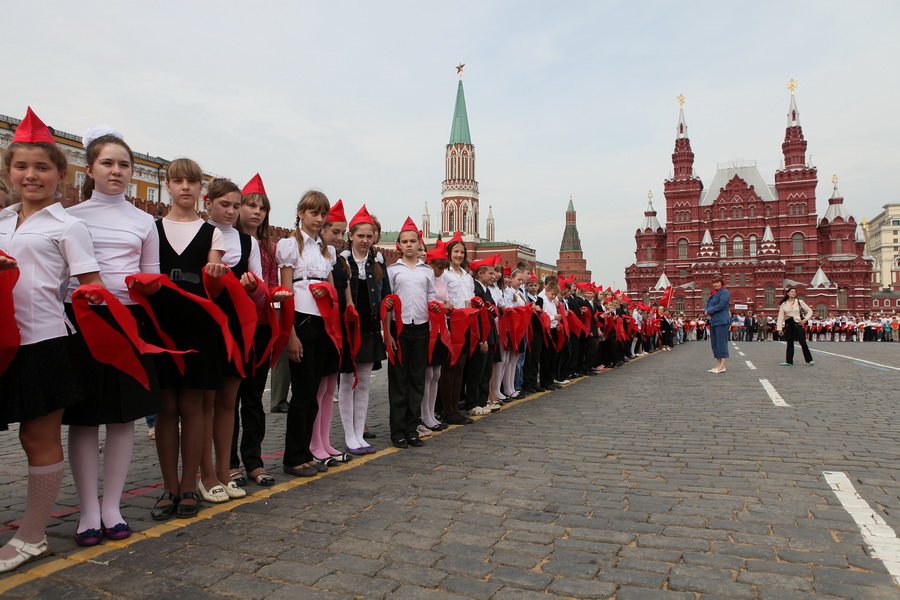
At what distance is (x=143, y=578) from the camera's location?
285 cm

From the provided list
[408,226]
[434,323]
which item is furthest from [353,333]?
[408,226]

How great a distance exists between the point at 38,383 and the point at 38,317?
32 centimetres

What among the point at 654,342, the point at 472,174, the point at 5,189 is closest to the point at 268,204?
the point at 5,189

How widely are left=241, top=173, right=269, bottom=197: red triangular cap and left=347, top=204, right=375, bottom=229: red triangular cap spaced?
0.98 metres

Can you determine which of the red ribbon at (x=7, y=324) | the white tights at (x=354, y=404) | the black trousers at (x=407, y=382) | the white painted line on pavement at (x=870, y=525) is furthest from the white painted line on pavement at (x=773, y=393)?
the red ribbon at (x=7, y=324)

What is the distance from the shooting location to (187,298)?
369cm

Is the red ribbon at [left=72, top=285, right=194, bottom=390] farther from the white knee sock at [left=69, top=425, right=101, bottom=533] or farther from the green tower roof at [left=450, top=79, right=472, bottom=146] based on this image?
the green tower roof at [left=450, top=79, right=472, bottom=146]

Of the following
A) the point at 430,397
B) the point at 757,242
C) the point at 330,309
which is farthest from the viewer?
the point at 757,242

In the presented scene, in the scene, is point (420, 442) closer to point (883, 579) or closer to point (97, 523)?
point (97, 523)

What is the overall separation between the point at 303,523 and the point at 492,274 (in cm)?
533

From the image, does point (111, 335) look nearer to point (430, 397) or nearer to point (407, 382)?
point (407, 382)

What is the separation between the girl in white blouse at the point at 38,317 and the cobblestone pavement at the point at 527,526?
37 centimetres

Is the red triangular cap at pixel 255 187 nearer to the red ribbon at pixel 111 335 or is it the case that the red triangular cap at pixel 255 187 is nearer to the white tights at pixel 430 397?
the red ribbon at pixel 111 335

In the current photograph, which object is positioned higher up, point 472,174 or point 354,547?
point 472,174
